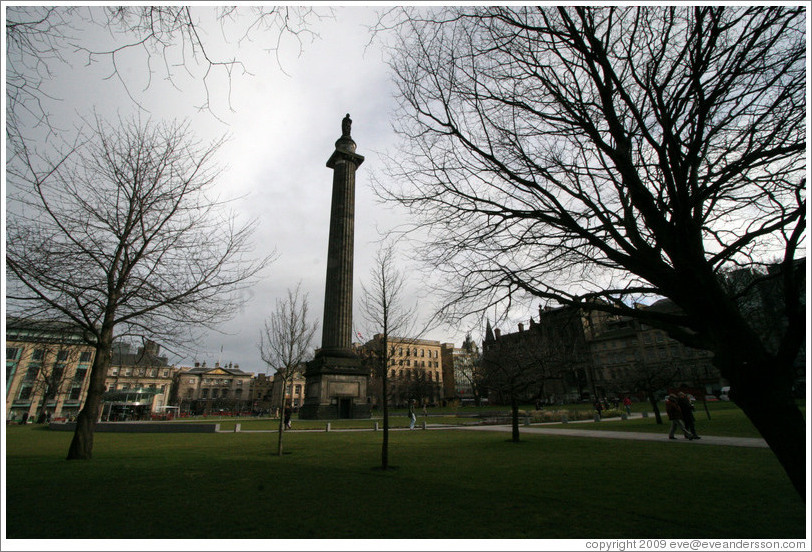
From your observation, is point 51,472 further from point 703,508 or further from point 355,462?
point 703,508

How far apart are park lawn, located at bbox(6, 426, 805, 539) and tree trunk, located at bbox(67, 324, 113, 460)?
0.76 metres

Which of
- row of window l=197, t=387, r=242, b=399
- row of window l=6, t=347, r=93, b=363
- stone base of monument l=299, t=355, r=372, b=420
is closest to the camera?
row of window l=6, t=347, r=93, b=363

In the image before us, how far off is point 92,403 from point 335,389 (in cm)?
2344

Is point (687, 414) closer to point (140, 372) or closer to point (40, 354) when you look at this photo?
point (140, 372)

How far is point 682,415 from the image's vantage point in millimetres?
14586

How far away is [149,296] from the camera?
1073cm

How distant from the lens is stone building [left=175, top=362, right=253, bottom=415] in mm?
89250

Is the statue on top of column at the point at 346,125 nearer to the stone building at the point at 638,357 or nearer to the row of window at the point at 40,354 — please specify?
the row of window at the point at 40,354

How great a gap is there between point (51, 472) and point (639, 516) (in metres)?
11.7

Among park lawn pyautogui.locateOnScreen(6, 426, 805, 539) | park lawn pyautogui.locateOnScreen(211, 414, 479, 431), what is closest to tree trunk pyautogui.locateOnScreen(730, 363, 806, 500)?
park lawn pyautogui.locateOnScreen(6, 426, 805, 539)

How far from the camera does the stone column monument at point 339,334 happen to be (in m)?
33.1

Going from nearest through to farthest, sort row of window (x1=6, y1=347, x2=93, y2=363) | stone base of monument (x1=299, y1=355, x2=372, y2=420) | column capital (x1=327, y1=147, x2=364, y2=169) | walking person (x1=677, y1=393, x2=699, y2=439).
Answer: row of window (x1=6, y1=347, x2=93, y2=363), walking person (x1=677, y1=393, x2=699, y2=439), stone base of monument (x1=299, y1=355, x2=372, y2=420), column capital (x1=327, y1=147, x2=364, y2=169)

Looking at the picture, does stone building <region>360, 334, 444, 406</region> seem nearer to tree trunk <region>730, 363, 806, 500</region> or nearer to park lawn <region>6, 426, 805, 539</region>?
park lawn <region>6, 426, 805, 539</region>

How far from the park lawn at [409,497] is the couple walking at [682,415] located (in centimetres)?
378
